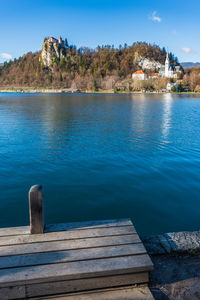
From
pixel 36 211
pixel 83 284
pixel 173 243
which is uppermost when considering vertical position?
pixel 36 211

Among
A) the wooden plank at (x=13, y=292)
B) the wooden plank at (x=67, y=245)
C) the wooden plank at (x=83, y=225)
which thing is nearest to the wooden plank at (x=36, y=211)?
the wooden plank at (x=83, y=225)

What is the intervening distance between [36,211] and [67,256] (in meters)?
1.05

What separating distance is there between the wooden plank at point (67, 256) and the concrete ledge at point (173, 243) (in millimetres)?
1017

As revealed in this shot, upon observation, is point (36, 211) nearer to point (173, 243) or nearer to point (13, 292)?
point (13, 292)

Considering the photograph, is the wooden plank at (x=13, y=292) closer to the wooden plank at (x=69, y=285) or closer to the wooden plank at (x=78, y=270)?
the wooden plank at (x=69, y=285)

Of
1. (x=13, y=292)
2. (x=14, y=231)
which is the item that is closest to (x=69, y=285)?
(x=13, y=292)

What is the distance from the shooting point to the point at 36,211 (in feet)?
13.5

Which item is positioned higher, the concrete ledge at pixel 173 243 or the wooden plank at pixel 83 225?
the wooden plank at pixel 83 225

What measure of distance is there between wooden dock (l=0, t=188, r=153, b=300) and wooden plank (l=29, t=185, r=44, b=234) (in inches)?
0.7

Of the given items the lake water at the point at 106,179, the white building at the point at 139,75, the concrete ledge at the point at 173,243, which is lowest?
the lake water at the point at 106,179

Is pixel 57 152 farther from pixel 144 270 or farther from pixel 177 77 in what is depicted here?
pixel 177 77

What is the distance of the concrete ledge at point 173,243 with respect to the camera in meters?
4.59

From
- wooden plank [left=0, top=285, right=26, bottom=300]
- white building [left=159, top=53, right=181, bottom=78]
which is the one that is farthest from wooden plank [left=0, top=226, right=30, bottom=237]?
white building [left=159, top=53, right=181, bottom=78]

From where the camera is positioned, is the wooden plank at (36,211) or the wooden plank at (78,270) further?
the wooden plank at (36,211)
